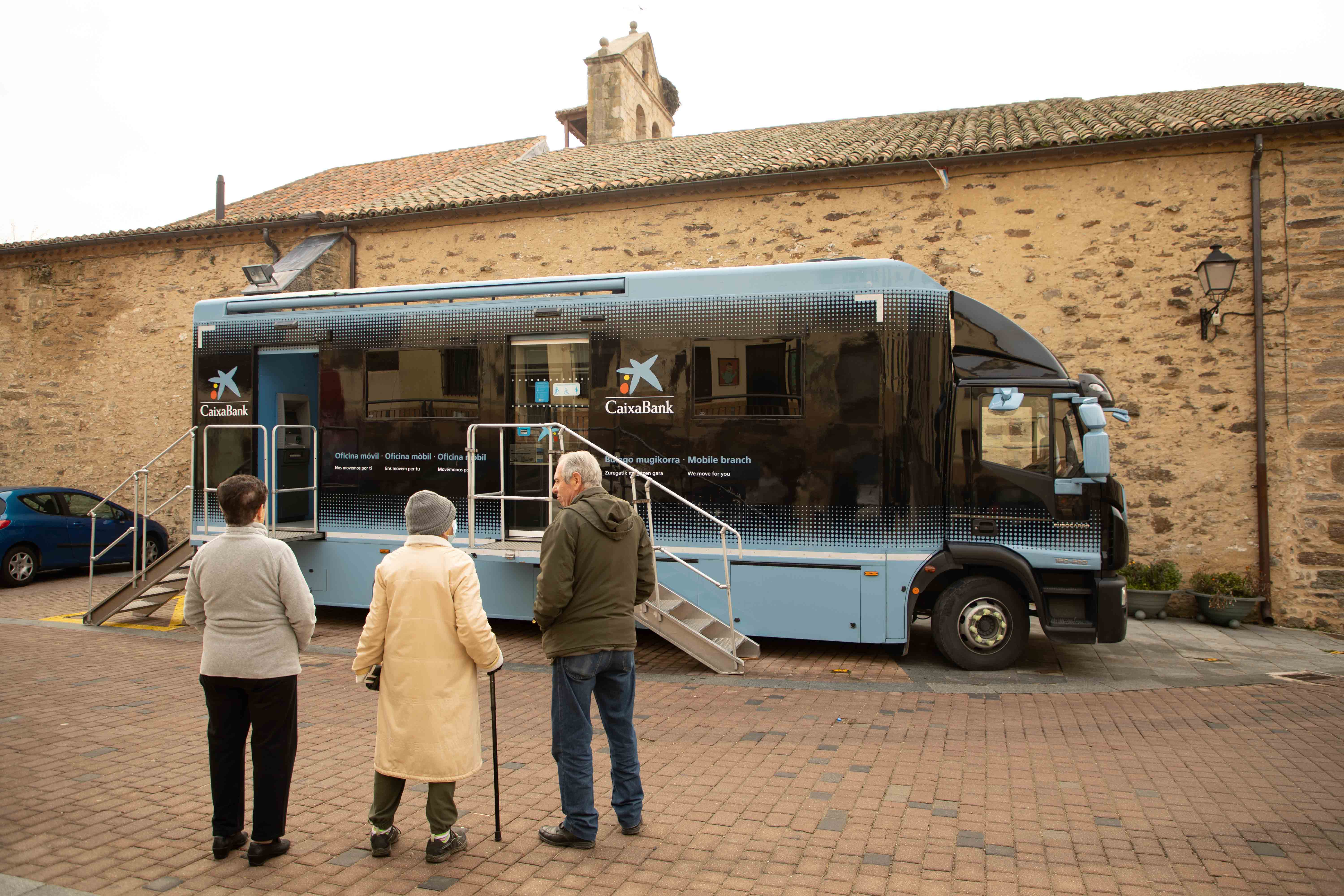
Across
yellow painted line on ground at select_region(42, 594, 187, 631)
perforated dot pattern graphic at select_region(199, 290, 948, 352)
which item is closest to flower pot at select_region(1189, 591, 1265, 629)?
perforated dot pattern graphic at select_region(199, 290, 948, 352)

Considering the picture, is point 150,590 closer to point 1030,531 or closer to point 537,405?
point 537,405

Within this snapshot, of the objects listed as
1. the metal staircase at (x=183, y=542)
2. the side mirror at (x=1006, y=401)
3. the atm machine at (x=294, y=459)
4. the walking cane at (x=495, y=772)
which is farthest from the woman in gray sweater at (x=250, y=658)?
the atm machine at (x=294, y=459)

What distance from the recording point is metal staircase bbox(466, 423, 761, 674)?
6.87 m

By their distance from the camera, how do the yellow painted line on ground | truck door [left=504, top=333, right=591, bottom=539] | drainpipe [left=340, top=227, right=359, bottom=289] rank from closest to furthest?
truck door [left=504, top=333, right=591, bottom=539]
the yellow painted line on ground
drainpipe [left=340, top=227, right=359, bottom=289]

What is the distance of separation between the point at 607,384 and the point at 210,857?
4.98 m

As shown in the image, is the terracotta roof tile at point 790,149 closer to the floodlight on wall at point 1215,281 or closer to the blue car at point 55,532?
the floodlight on wall at point 1215,281

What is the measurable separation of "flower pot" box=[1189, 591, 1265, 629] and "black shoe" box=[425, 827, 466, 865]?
9.31 meters

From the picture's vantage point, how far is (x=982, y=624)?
726cm

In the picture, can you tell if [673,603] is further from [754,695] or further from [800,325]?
[800,325]

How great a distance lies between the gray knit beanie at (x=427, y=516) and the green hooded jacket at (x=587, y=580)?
16.8 inches

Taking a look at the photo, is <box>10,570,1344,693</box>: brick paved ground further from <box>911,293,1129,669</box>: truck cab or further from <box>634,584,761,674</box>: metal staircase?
<box>911,293,1129,669</box>: truck cab

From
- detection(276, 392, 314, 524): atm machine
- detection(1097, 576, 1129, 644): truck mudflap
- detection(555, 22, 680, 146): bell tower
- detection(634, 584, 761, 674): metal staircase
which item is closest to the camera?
detection(634, 584, 761, 674): metal staircase

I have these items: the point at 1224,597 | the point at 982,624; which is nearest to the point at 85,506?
the point at 982,624

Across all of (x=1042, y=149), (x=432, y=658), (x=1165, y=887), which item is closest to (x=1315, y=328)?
(x=1042, y=149)
